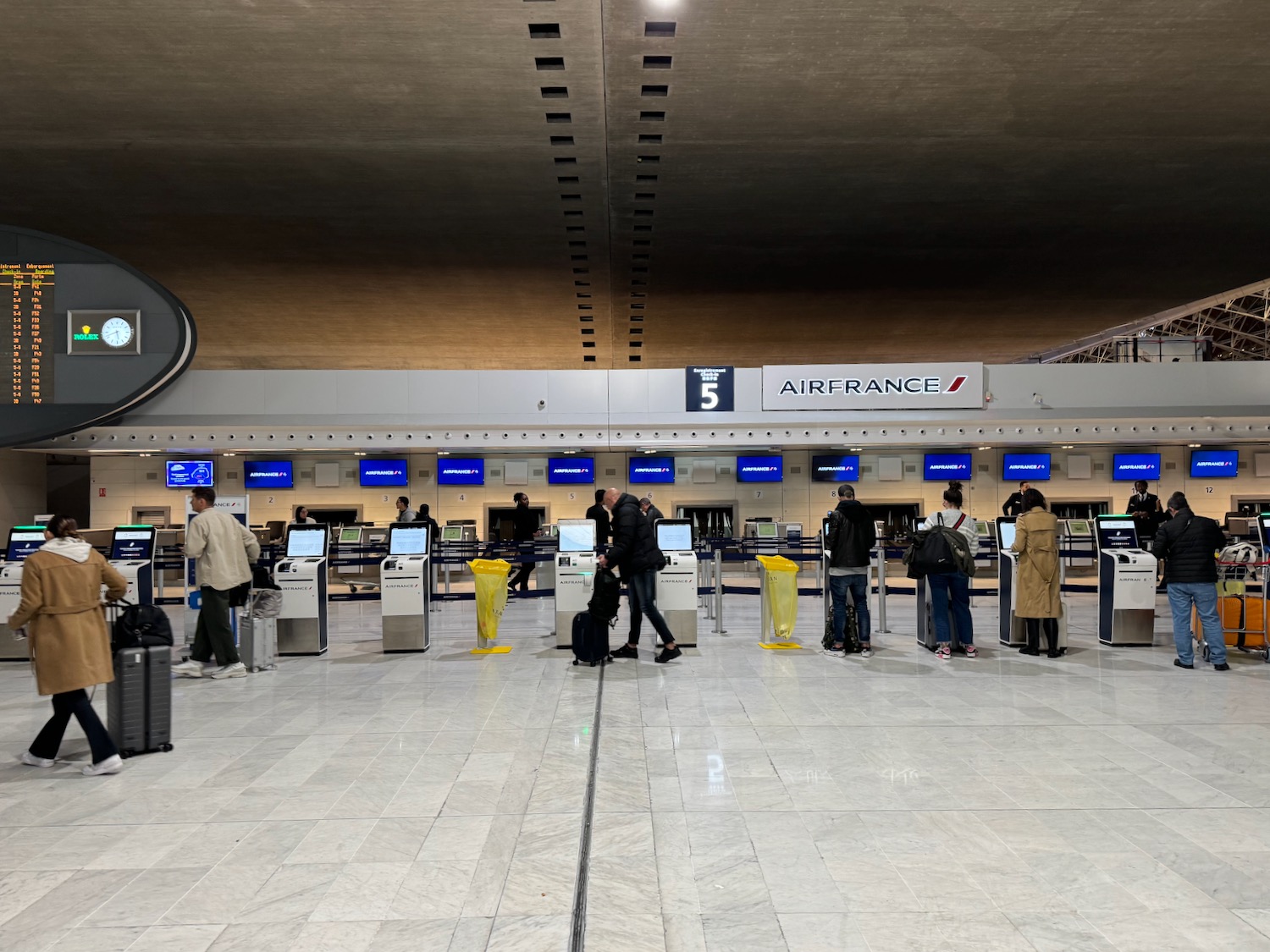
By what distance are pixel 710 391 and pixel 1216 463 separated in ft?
33.0

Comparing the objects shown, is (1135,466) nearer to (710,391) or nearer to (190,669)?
(710,391)

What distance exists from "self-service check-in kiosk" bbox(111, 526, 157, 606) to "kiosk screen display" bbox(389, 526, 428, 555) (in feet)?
8.73

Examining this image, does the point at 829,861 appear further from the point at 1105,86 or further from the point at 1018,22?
the point at 1105,86

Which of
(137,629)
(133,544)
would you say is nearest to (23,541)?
(133,544)

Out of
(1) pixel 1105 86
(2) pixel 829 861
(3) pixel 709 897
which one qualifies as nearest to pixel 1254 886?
(2) pixel 829 861

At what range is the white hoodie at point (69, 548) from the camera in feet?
16.4

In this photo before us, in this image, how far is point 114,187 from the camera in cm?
1240

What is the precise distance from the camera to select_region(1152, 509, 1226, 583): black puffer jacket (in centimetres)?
758

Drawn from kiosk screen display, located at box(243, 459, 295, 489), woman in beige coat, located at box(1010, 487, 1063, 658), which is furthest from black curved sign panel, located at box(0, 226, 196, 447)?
woman in beige coat, located at box(1010, 487, 1063, 658)

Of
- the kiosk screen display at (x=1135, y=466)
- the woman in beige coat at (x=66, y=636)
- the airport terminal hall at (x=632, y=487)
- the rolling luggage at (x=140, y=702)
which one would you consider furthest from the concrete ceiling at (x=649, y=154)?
the rolling luggage at (x=140, y=702)

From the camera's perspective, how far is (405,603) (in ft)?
30.1

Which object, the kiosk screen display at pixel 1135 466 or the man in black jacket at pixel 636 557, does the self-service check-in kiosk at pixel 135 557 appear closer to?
the man in black jacket at pixel 636 557

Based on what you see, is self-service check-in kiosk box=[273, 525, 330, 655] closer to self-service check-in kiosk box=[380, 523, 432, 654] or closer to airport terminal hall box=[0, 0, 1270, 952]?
airport terminal hall box=[0, 0, 1270, 952]

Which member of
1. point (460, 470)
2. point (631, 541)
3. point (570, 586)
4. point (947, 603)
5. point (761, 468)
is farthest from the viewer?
point (761, 468)
